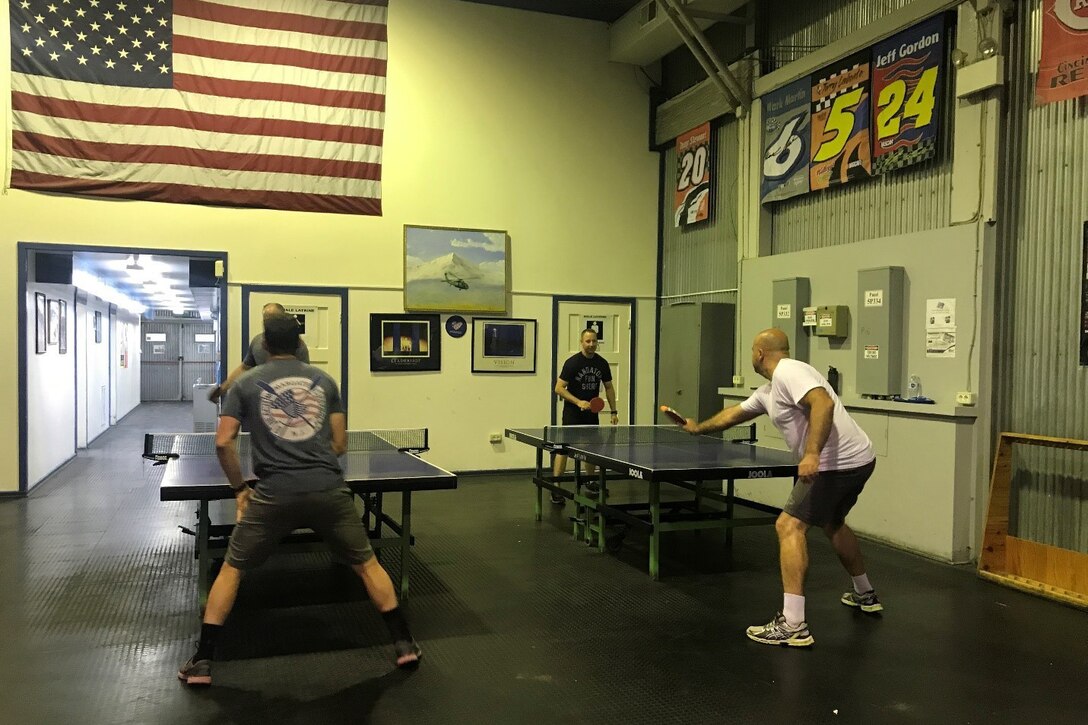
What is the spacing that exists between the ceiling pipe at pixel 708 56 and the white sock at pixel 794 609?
5754mm

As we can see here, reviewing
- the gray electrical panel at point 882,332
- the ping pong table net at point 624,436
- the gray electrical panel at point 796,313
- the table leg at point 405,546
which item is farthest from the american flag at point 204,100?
the gray electrical panel at point 882,332

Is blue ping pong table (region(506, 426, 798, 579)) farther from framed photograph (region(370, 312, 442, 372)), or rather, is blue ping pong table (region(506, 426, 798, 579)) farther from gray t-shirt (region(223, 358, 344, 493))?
framed photograph (region(370, 312, 442, 372))

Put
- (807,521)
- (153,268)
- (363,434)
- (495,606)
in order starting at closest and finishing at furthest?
(807,521) → (495,606) → (363,434) → (153,268)

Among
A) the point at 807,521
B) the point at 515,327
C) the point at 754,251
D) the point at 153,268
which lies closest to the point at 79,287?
the point at 153,268

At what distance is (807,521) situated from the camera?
4105 mm

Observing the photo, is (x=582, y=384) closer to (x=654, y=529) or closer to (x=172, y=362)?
(x=654, y=529)

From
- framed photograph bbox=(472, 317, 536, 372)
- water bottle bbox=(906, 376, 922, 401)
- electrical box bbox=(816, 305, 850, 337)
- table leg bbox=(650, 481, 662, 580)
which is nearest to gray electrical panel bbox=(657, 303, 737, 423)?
electrical box bbox=(816, 305, 850, 337)

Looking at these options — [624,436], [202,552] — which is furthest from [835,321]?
[202,552]

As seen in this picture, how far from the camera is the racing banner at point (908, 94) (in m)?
6.06

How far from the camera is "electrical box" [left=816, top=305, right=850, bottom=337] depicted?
6660 millimetres

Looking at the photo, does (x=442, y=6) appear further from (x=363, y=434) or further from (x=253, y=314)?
(x=363, y=434)

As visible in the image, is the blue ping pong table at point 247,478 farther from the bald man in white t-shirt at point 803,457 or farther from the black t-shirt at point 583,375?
the black t-shirt at point 583,375

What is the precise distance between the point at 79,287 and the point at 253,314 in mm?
4329

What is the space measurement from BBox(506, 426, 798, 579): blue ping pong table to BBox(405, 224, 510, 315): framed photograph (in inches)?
113
